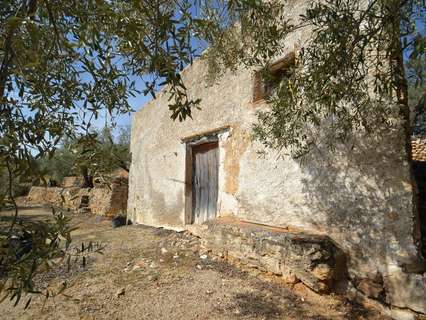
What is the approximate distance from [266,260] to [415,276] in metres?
1.76

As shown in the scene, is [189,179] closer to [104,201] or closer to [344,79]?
[344,79]

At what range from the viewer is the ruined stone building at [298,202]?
10.3 feet

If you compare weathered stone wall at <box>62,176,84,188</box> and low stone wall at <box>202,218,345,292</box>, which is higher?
weathered stone wall at <box>62,176,84,188</box>

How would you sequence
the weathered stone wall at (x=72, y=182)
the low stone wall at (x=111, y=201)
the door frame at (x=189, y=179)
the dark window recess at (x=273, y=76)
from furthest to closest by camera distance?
the weathered stone wall at (x=72, y=182), the low stone wall at (x=111, y=201), the door frame at (x=189, y=179), the dark window recess at (x=273, y=76)

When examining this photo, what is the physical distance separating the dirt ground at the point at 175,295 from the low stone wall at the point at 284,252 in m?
0.17

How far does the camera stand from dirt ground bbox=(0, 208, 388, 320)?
315 centimetres

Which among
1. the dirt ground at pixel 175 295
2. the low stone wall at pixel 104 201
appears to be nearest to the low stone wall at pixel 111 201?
the low stone wall at pixel 104 201

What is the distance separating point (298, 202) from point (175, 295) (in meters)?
2.22

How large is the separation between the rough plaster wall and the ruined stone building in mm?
12

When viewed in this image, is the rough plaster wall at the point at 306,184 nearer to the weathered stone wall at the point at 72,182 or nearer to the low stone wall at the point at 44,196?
the weathered stone wall at the point at 72,182

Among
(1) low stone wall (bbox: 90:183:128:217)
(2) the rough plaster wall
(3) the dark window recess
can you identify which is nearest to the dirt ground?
(2) the rough plaster wall

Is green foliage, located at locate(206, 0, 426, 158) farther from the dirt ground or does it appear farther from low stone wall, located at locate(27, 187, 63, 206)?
low stone wall, located at locate(27, 187, 63, 206)

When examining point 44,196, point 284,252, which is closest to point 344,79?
point 284,252

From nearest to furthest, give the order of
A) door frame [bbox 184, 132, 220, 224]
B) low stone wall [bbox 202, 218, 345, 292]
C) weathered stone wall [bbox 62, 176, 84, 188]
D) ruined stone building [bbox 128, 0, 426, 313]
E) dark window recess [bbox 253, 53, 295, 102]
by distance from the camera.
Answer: ruined stone building [bbox 128, 0, 426, 313] < low stone wall [bbox 202, 218, 345, 292] < dark window recess [bbox 253, 53, 295, 102] < door frame [bbox 184, 132, 220, 224] < weathered stone wall [bbox 62, 176, 84, 188]
